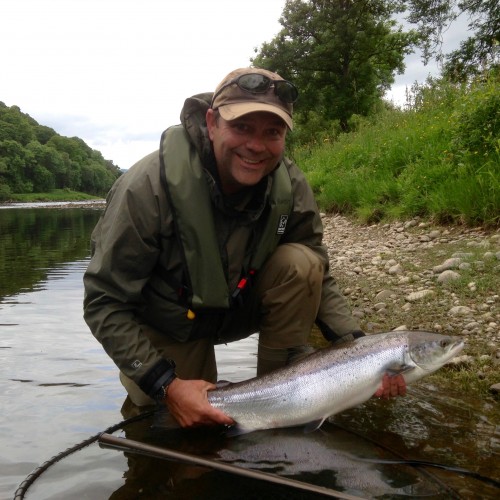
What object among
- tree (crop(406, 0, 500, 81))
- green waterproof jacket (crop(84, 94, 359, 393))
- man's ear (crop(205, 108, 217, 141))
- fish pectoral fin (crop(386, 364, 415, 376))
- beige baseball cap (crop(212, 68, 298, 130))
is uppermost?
tree (crop(406, 0, 500, 81))

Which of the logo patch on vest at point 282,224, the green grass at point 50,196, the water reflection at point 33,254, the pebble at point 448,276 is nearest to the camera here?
the logo patch on vest at point 282,224

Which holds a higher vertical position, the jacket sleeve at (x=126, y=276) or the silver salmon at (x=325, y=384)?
the jacket sleeve at (x=126, y=276)

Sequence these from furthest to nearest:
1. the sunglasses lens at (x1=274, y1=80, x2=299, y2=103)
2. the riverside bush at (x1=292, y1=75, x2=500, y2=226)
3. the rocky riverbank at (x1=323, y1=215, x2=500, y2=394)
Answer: the riverside bush at (x1=292, y1=75, x2=500, y2=226), the rocky riverbank at (x1=323, y1=215, x2=500, y2=394), the sunglasses lens at (x1=274, y1=80, x2=299, y2=103)

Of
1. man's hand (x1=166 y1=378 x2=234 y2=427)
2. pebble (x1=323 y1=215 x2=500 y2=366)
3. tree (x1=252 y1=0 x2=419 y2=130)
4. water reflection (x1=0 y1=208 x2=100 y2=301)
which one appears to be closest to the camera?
man's hand (x1=166 y1=378 x2=234 y2=427)

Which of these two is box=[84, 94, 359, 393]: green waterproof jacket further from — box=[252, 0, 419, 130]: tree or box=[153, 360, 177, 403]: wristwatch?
box=[252, 0, 419, 130]: tree

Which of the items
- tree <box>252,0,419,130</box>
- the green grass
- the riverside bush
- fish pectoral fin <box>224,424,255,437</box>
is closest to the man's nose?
fish pectoral fin <box>224,424,255,437</box>

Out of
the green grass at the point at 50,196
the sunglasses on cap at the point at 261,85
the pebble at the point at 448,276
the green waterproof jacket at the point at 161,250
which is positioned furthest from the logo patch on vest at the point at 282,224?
the green grass at the point at 50,196

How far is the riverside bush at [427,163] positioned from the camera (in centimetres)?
786

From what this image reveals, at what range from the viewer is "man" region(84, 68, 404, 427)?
10.8 ft

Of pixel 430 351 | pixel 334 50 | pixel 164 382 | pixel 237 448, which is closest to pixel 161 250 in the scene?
pixel 164 382

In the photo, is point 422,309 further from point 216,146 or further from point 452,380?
point 216,146

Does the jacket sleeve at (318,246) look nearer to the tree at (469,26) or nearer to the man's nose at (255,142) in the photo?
the man's nose at (255,142)

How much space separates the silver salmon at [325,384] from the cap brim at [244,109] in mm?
1463

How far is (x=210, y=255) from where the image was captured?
3.52 metres
